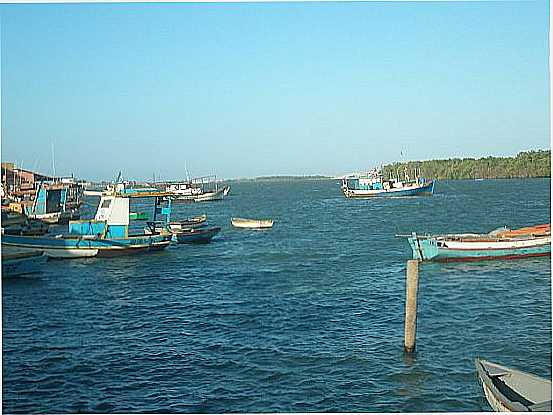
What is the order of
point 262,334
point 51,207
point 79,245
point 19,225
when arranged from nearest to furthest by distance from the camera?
point 262,334, point 79,245, point 19,225, point 51,207

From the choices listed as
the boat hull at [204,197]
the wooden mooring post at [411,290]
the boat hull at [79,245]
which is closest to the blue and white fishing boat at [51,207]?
the boat hull at [79,245]

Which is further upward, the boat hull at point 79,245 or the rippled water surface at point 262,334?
the boat hull at point 79,245

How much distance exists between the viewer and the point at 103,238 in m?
11.2

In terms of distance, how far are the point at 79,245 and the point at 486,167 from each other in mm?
39851

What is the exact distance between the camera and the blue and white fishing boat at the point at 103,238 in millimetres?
10875

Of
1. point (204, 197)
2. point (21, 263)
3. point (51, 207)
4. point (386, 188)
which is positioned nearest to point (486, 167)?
point (386, 188)

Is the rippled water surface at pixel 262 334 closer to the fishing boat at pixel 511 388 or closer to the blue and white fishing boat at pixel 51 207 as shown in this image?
the fishing boat at pixel 511 388

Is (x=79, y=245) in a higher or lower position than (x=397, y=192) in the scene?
lower

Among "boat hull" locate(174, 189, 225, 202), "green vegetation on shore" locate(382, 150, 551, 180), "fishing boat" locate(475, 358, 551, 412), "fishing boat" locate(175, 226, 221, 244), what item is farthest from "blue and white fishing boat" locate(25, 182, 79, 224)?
→ "green vegetation on shore" locate(382, 150, 551, 180)

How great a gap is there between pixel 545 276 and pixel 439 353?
4308 mm

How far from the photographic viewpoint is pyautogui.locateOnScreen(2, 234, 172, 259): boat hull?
1066cm

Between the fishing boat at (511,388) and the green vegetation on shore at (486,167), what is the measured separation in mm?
35449

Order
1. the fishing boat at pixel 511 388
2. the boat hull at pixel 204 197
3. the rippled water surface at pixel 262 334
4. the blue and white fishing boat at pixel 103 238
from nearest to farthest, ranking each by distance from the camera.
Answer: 1. the fishing boat at pixel 511 388
2. the rippled water surface at pixel 262 334
3. the blue and white fishing boat at pixel 103 238
4. the boat hull at pixel 204 197

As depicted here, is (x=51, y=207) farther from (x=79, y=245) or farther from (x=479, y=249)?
(x=479, y=249)
